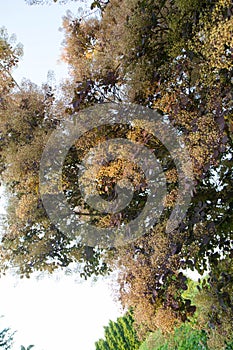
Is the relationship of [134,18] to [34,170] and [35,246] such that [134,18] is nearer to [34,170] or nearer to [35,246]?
[34,170]

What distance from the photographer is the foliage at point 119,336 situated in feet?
35.7

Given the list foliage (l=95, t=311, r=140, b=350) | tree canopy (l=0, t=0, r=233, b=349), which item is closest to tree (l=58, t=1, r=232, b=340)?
tree canopy (l=0, t=0, r=233, b=349)

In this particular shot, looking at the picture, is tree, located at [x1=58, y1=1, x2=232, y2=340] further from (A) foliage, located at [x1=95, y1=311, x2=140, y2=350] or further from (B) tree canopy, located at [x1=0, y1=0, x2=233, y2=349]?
(A) foliage, located at [x1=95, y1=311, x2=140, y2=350]

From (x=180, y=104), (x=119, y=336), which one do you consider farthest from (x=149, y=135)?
(x=119, y=336)

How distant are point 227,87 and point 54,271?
2.59 metres

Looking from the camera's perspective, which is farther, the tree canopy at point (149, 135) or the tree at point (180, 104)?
the tree canopy at point (149, 135)

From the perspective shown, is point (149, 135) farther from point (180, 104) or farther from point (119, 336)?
point (119, 336)

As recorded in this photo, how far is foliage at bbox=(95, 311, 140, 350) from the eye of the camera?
35.7 feet

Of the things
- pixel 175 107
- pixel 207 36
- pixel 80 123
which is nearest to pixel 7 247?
pixel 80 123

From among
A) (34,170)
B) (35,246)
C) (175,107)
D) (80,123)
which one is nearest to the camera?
(175,107)

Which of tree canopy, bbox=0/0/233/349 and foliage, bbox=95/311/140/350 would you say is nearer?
tree canopy, bbox=0/0/233/349

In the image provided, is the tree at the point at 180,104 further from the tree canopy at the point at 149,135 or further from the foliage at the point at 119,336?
the foliage at the point at 119,336

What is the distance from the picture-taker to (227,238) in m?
4.39

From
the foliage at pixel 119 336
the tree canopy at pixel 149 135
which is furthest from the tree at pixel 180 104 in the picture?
the foliage at pixel 119 336
